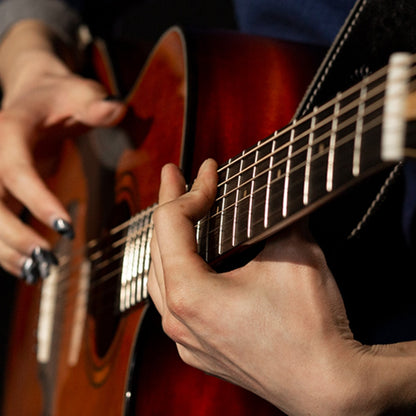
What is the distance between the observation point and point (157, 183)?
0.74 m

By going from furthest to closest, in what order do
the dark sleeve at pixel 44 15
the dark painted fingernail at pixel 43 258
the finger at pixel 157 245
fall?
the dark sleeve at pixel 44 15
the dark painted fingernail at pixel 43 258
the finger at pixel 157 245

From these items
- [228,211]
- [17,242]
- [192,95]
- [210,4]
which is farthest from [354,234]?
[210,4]

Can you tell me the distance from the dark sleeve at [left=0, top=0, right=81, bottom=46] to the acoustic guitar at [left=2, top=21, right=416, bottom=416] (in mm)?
167

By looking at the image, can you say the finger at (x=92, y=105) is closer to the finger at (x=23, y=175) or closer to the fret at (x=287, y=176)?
the finger at (x=23, y=175)

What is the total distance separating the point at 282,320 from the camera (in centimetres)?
46

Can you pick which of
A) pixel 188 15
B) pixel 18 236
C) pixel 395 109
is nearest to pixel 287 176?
pixel 395 109

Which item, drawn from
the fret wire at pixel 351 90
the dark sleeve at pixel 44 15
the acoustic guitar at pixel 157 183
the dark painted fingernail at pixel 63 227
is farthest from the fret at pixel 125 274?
the dark sleeve at pixel 44 15

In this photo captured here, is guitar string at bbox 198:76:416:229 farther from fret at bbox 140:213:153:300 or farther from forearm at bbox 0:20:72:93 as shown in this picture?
forearm at bbox 0:20:72:93

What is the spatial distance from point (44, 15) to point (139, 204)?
0.63 meters

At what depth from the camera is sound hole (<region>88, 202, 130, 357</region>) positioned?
79 cm

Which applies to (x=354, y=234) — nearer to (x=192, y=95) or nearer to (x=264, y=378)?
(x=264, y=378)

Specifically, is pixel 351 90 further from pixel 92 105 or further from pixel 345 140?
pixel 92 105

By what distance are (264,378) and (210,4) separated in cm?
116

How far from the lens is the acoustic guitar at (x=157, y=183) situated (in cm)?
41
